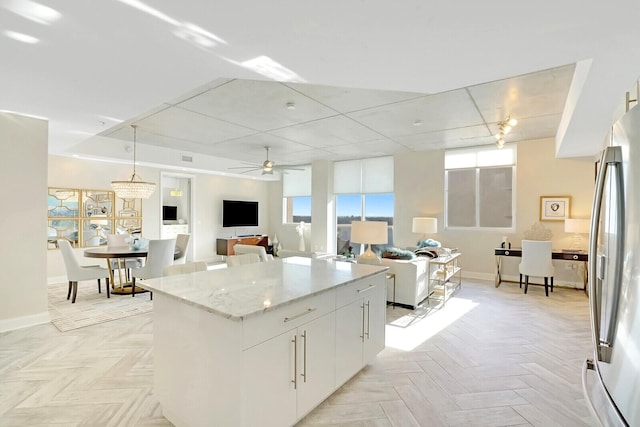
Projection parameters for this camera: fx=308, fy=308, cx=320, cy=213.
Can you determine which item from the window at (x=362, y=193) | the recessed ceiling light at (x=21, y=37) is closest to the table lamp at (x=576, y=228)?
the window at (x=362, y=193)

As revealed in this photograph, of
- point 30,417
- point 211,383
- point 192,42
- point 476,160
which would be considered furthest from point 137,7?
point 476,160

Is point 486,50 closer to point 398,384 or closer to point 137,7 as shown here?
point 137,7

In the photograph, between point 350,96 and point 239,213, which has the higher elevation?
point 350,96

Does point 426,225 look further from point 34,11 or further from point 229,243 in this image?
point 34,11

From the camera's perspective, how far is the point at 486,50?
6.58 feet

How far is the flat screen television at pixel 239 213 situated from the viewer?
9195 millimetres

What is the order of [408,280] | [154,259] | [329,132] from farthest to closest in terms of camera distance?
1. [329,132]
2. [154,259]
3. [408,280]

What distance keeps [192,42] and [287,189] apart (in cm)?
817

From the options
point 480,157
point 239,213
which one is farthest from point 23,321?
point 480,157

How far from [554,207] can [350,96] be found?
4823 mm

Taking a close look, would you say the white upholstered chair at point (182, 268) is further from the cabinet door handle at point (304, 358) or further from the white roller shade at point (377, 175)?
the white roller shade at point (377, 175)

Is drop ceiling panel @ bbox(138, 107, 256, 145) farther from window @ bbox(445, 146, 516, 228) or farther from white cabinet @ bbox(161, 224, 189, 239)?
window @ bbox(445, 146, 516, 228)

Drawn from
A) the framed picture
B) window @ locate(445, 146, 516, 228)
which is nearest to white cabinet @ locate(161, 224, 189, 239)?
window @ locate(445, 146, 516, 228)

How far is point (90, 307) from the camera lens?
14.6 feet
